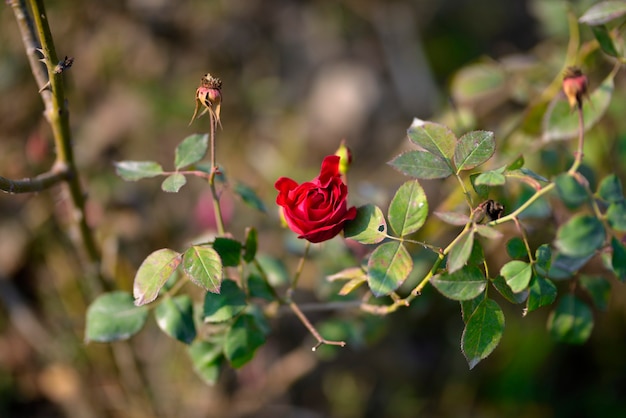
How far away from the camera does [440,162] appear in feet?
2.59

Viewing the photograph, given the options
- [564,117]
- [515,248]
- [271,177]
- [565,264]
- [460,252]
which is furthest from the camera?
[271,177]

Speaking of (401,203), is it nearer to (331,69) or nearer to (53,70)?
(53,70)

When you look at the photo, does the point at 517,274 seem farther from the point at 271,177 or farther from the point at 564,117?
the point at 271,177

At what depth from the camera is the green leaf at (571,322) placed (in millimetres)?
983

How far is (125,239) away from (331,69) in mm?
1234

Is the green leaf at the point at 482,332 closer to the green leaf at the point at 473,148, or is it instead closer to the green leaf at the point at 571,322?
the green leaf at the point at 473,148

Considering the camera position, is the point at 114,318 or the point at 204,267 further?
the point at 114,318

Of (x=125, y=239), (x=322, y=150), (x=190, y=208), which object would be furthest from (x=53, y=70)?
(x=322, y=150)

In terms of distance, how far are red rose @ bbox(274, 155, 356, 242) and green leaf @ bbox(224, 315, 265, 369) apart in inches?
8.5

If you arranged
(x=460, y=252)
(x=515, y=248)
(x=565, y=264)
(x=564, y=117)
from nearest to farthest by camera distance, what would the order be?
(x=460, y=252) < (x=515, y=248) < (x=565, y=264) < (x=564, y=117)

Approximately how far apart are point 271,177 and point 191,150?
1196 mm

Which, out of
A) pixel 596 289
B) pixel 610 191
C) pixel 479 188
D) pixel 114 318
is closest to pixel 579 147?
pixel 610 191

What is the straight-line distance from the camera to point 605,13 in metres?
0.90

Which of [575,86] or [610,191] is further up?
[575,86]
